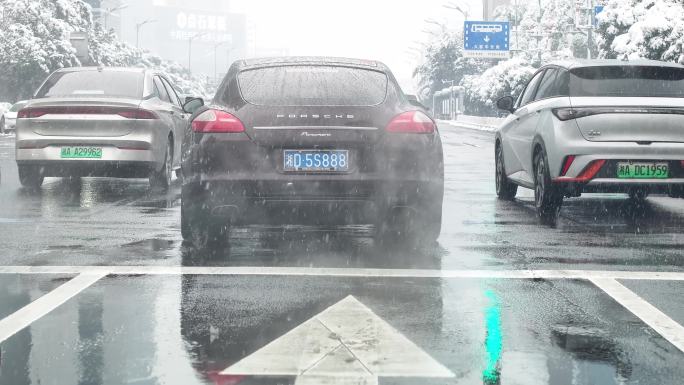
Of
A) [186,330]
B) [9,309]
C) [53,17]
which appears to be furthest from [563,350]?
[53,17]

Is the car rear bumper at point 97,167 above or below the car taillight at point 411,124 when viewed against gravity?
below

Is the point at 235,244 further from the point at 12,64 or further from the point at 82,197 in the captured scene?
the point at 12,64

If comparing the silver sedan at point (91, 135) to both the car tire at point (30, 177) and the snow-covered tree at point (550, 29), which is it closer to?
the car tire at point (30, 177)

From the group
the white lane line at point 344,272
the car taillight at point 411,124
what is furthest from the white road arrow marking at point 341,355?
the car taillight at point 411,124

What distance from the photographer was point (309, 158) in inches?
307

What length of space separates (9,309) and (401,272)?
255cm

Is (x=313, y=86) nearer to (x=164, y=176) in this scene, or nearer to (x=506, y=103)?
(x=506, y=103)

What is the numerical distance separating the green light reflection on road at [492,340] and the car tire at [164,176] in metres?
7.84

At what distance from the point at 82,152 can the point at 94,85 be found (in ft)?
4.07

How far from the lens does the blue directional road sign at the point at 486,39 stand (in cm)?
7050

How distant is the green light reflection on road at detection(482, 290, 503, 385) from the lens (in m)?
4.62

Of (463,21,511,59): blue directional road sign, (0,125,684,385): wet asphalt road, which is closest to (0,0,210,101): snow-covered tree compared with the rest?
(463,21,511,59): blue directional road sign

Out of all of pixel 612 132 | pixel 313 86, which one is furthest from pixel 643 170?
pixel 313 86

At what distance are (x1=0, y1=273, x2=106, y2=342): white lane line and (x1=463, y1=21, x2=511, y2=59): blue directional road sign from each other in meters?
64.8
